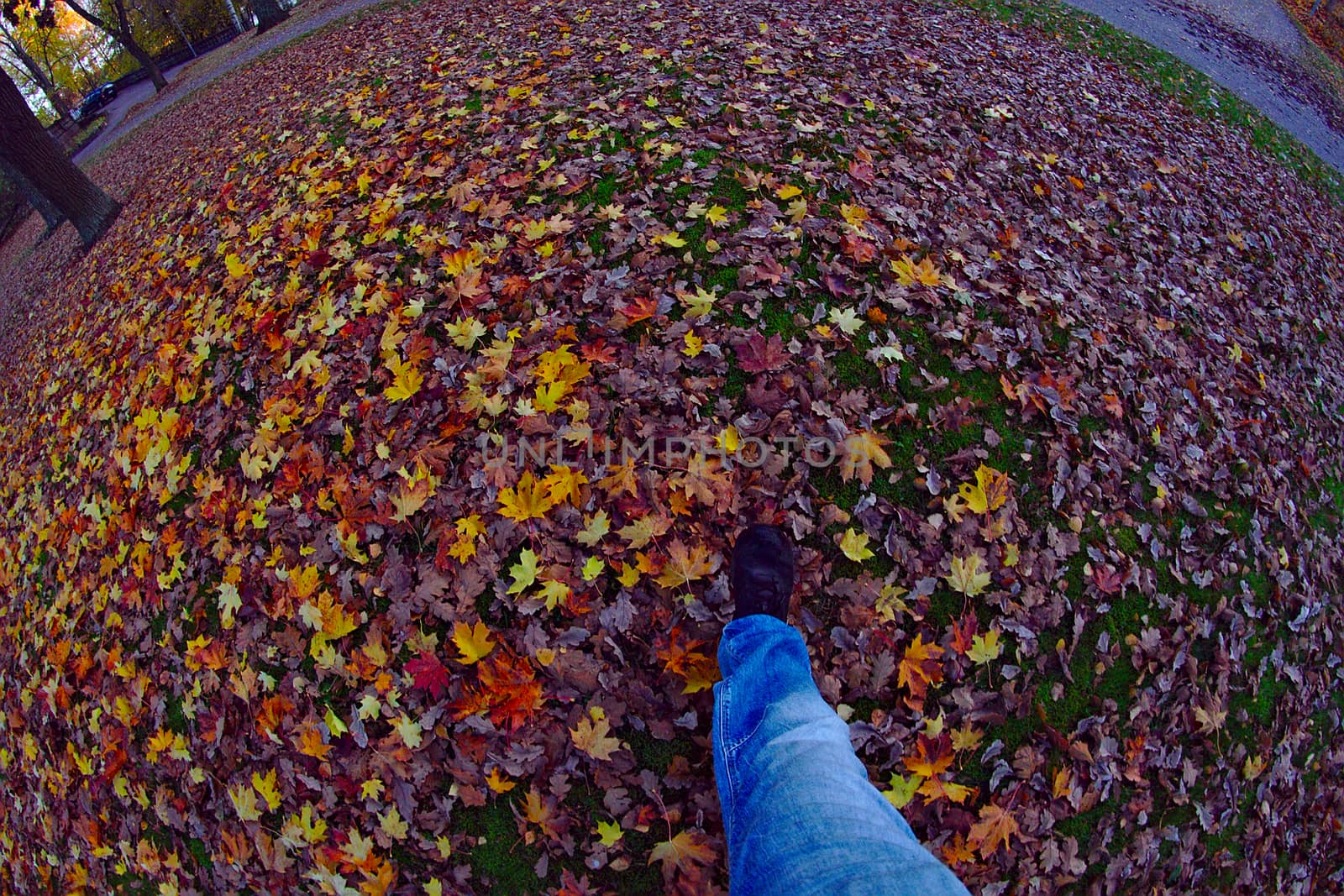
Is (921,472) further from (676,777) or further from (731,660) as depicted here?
(676,777)

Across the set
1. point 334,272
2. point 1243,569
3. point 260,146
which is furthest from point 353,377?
point 1243,569

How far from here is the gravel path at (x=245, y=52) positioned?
9188 mm

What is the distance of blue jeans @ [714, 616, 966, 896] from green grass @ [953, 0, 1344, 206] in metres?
7.62

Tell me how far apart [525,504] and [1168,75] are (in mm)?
8608

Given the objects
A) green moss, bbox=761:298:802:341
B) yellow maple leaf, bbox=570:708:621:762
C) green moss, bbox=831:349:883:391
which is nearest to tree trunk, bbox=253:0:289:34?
green moss, bbox=761:298:802:341

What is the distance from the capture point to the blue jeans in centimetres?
125

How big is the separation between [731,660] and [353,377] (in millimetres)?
2236

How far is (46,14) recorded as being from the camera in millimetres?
10930

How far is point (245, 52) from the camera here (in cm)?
993

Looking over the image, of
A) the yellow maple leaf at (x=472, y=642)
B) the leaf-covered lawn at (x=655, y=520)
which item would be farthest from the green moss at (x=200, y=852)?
the yellow maple leaf at (x=472, y=642)

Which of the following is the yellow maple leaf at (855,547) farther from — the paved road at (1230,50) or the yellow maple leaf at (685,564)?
the paved road at (1230,50)

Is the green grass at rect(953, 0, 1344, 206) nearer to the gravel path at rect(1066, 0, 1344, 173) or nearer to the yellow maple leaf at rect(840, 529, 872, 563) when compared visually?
the gravel path at rect(1066, 0, 1344, 173)

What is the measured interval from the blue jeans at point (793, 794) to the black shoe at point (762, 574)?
0.08 metres

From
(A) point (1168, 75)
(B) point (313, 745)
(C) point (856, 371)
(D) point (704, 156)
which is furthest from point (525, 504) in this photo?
(A) point (1168, 75)
